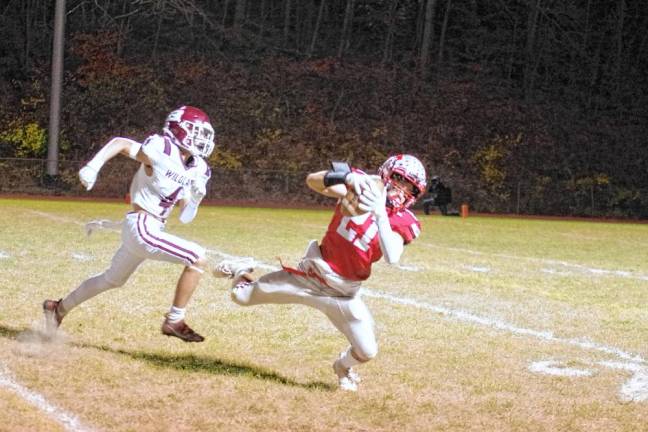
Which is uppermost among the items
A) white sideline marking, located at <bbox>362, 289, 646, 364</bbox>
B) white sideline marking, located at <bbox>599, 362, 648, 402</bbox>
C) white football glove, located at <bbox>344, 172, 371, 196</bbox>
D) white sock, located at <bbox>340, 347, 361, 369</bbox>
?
white football glove, located at <bbox>344, 172, 371, 196</bbox>

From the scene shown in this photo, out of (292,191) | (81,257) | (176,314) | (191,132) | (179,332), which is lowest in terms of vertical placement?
(292,191)

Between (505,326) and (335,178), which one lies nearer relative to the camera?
(335,178)

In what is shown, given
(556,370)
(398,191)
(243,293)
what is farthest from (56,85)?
(398,191)

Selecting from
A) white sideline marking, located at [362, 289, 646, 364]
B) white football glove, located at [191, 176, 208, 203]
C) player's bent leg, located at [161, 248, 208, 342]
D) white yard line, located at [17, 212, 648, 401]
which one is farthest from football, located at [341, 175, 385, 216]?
white sideline marking, located at [362, 289, 646, 364]

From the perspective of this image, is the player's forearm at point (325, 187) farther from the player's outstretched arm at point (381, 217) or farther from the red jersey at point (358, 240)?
the red jersey at point (358, 240)

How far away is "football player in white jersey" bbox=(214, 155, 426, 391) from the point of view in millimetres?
5586

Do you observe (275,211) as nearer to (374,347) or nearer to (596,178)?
(596,178)

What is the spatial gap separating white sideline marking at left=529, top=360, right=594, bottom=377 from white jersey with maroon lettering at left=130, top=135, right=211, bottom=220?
8.77ft

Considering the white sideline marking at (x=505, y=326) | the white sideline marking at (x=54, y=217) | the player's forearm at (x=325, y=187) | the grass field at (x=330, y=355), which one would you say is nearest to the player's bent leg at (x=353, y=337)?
the grass field at (x=330, y=355)

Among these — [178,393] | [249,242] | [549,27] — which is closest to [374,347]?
[178,393]

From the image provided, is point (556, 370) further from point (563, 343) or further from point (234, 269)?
point (234, 269)

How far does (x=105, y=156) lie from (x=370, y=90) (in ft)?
96.1

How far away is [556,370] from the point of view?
6.70 meters

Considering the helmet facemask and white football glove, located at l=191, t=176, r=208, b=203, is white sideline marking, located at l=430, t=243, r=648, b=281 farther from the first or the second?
the helmet facemask
